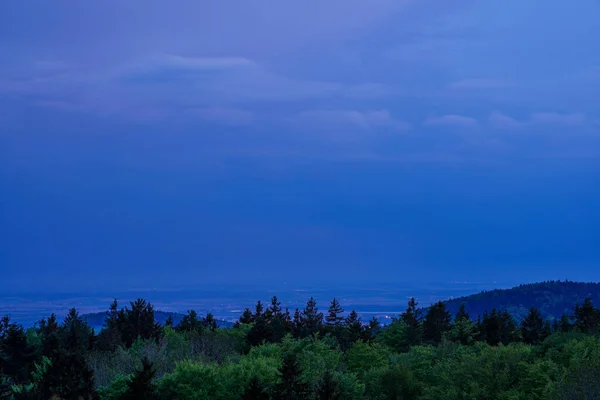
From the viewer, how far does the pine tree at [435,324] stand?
95.9m

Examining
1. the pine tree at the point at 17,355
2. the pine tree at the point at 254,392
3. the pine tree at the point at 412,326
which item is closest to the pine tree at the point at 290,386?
the pine tree at the point at 254,392

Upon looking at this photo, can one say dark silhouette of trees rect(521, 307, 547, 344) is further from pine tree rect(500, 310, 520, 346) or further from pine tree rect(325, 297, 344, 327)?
pine tree rect(325, 297, 344, 327)

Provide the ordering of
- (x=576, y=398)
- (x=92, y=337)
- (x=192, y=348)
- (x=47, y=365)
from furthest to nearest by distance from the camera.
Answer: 1. (x=92, y=337)
2. (x=192, y=348)
3. (x=47, y=365)
4. (x=576, y=398)

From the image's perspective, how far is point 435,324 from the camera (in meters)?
97.1

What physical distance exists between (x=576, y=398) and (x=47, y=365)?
141 ft

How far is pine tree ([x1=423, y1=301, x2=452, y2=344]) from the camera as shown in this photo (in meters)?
95.9

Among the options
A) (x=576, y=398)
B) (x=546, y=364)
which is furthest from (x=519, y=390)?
(x=576, y=398)

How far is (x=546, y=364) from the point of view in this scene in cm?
4919

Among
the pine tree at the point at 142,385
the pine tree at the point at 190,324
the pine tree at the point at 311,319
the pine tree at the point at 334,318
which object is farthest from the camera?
the pine tree at the point at 334,318

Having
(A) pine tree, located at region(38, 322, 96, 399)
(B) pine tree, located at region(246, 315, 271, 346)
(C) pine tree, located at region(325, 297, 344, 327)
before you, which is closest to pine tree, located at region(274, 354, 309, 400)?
(A) pine tree, located at region(38, 322, 96, 399)

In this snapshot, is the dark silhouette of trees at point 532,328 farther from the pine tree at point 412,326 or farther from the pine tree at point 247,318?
the pine tree at point 247,318

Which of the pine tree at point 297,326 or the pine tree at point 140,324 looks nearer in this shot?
the pine tree at point 140,324

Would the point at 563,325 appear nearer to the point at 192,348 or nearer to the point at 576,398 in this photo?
the point at 192,348

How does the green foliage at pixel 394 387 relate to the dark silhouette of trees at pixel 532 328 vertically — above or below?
below
